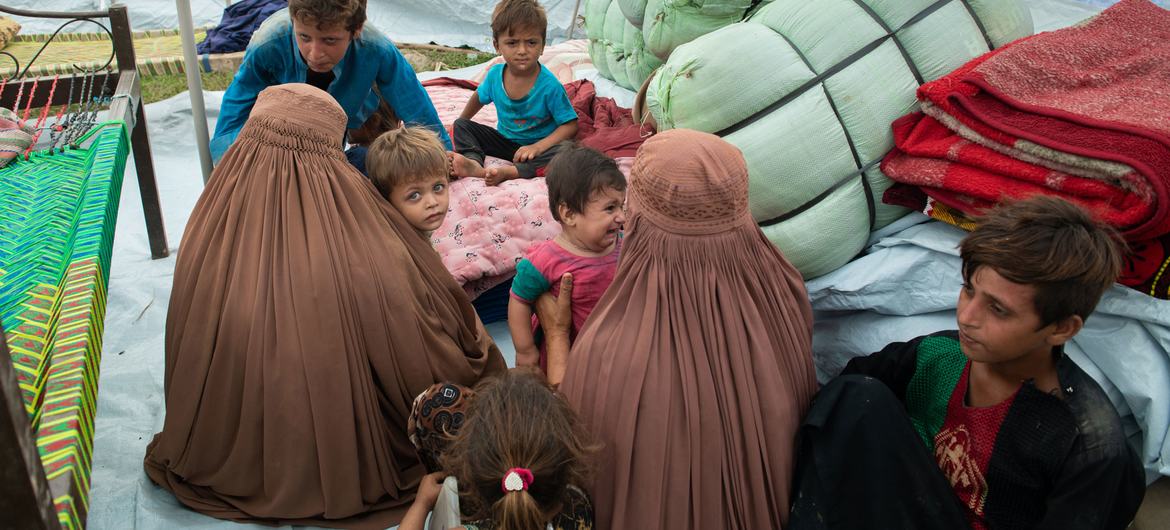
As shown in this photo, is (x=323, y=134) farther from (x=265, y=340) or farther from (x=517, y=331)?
(x=517, y=331)

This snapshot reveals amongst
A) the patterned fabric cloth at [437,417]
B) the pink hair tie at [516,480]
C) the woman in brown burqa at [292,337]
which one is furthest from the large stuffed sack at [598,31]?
the pink hair tie at [516,480]

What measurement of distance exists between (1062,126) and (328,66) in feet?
7.22

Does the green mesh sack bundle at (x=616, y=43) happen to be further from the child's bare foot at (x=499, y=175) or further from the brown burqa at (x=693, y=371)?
the brown burqa at (x=693, y=371)

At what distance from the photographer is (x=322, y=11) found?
8.48ft

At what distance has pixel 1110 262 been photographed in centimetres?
157

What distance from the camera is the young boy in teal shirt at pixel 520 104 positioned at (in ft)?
11.4

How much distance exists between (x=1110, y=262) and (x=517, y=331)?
152 cm

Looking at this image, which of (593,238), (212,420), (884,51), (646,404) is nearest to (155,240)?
(212,420)

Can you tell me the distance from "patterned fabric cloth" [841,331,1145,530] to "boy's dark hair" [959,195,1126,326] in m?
0.17

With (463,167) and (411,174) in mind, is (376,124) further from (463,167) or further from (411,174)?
(411,174)

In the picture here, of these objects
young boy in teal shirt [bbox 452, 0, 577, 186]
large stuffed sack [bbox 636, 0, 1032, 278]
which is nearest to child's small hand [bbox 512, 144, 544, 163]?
young boy in teal shirt [bbox 452, 0, 577, 186]

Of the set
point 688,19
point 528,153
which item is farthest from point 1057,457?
point 528,153

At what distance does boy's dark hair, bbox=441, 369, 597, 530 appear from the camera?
58.2 inches

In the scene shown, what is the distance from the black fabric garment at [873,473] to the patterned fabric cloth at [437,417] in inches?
30.8
